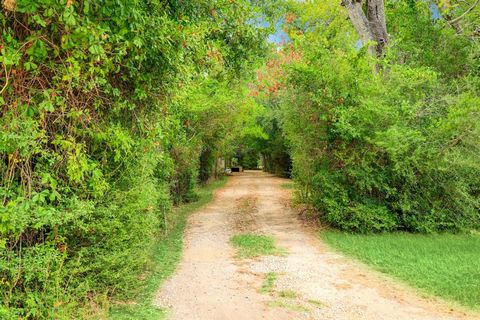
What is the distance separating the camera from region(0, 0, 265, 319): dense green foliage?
363 centimetres

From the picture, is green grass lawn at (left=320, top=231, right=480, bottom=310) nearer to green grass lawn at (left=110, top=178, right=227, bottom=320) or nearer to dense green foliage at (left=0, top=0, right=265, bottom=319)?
green grass lawn at (left=110, top=178, right=227, bottom=320)

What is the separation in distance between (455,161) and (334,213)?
10.4 ft

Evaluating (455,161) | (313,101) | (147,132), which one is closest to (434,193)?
(455,161)

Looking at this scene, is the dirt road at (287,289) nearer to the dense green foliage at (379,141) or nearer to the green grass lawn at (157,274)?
the green grass lawn at (157,274)

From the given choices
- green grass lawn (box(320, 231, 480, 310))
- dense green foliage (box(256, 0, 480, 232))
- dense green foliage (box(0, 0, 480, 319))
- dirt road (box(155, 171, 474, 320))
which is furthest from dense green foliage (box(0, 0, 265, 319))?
dense green foliage (box(256, 0, 480, 232))

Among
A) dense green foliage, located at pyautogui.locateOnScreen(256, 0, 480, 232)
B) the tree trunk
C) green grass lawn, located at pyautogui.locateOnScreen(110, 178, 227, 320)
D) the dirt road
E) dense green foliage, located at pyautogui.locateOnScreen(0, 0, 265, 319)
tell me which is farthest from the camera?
the tree trunk

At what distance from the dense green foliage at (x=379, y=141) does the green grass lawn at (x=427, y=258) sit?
0.72m

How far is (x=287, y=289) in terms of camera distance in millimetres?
5863

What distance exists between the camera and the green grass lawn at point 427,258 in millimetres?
5886

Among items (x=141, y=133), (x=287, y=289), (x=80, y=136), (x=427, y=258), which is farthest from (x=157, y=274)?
(x=427, y=258)

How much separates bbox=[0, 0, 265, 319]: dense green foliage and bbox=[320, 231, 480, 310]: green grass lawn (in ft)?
14.7

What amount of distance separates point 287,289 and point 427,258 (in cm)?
345

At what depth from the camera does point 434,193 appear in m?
10.6

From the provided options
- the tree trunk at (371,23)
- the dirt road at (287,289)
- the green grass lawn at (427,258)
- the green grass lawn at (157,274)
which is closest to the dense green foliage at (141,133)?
the green grass lawn at (157,274)
